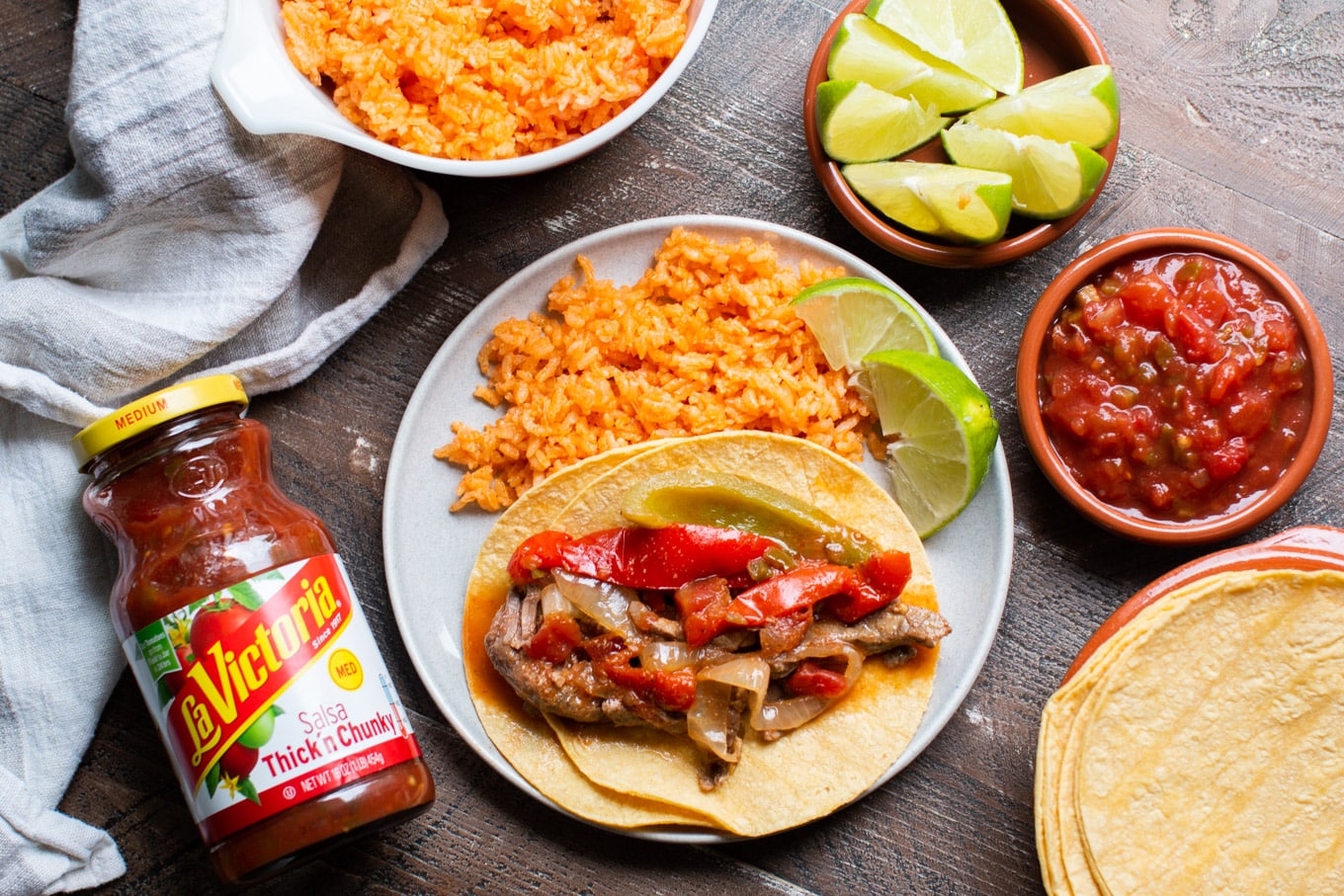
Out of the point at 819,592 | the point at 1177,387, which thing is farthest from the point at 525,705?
the point at 1177,387

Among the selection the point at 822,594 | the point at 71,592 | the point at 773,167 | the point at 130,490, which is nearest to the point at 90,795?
the point at 71,592

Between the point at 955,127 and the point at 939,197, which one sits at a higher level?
the point at 955,127

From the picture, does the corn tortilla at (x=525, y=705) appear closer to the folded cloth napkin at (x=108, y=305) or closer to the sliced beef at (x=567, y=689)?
the sliced beef at (x=567, y=689)

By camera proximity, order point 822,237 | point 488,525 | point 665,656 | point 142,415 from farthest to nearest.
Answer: point 822,237 → point 488,525 → point 665,656 → point 142,415

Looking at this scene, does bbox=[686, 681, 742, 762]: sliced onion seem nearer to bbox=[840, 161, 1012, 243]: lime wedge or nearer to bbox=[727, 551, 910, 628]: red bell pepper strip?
bbox=[727, 551, 910, 628]: red bell pepper strip

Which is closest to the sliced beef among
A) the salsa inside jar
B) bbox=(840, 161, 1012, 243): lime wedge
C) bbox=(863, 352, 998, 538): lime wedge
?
bbox=(863, 352, 998, 538): lime wedge

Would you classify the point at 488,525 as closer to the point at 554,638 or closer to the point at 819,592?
the point at 554,638

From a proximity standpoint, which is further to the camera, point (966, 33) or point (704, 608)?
point (966, 33)

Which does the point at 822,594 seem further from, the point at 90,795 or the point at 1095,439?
the point at 90,795
